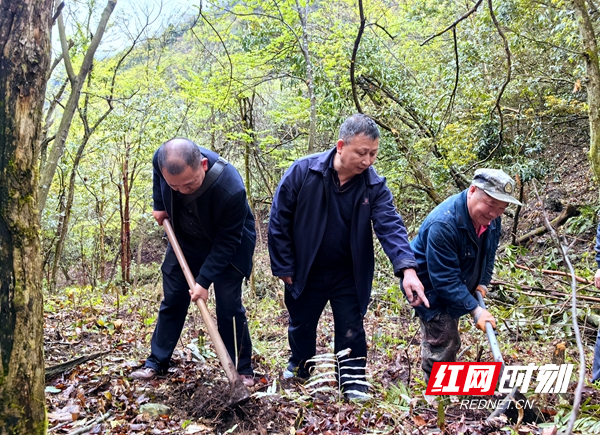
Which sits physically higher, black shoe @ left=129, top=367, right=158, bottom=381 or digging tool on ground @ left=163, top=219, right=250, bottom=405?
digging tool on ground @ left=163, top=219, right=250, bottom=405

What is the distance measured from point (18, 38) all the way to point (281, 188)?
199 cm

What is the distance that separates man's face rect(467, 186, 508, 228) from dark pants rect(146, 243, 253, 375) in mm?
1813

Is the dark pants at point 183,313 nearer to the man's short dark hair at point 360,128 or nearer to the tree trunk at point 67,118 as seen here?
the man's short dark hair at point 360,128

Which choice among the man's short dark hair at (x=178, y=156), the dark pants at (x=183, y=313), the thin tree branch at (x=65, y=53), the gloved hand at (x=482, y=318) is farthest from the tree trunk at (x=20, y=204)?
the thin tree branch at (x=65, y=53)

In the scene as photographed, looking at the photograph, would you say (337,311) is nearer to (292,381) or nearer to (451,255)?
(292,381)

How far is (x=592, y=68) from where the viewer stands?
18.3 feet

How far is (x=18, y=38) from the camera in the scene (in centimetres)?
179

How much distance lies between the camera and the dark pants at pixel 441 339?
337cm

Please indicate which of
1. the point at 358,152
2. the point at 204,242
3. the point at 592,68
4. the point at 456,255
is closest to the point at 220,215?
the point at 204,242

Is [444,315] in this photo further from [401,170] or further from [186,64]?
[186,64]

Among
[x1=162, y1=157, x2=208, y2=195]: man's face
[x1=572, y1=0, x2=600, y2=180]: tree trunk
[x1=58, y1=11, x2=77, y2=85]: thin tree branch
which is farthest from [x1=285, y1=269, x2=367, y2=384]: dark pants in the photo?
[x1=572, y1=0, x2=600, y2=180]: tree trunk

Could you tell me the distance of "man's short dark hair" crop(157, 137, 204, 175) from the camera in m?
2.98

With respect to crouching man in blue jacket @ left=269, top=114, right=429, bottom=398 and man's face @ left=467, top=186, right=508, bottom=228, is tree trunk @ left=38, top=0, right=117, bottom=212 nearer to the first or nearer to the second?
crouching man in blue jacket @ left=269, top=114, right=429, bottom=398

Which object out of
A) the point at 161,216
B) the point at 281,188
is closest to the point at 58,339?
the point at 161,216
